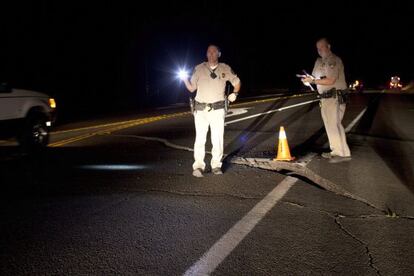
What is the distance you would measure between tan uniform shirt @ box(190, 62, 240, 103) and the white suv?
409 centimetres

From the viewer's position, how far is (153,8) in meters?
34.2

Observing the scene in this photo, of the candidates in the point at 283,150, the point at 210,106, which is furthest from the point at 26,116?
the point at 283,150

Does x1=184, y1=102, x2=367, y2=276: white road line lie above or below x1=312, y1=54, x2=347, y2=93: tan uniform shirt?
below

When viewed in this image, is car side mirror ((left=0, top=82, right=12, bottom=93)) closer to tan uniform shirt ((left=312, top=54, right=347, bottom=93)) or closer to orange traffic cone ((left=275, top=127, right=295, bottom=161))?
orange traffic cone ((left=275, top=127, right=295, bottom=161))

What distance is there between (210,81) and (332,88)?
216 cm

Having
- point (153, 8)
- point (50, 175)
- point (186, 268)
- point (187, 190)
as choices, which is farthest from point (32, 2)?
point (186, 268)

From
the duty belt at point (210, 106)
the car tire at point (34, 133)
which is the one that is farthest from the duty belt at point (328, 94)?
the car tire at point (34, 133)

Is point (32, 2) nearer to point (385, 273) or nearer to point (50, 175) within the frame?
point (50, 175)

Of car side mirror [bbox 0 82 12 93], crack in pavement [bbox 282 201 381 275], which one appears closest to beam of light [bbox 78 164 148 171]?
car side mirror [bbox 0 82 12 93]

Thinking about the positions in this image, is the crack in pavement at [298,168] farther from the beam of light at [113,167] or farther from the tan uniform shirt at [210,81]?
the beam of light at [113,167]

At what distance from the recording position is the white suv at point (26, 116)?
313 inches

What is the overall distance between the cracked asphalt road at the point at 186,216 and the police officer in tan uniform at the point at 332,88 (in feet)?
1.31

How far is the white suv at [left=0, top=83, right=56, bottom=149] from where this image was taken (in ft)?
26.1

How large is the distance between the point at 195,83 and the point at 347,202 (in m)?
2.75
